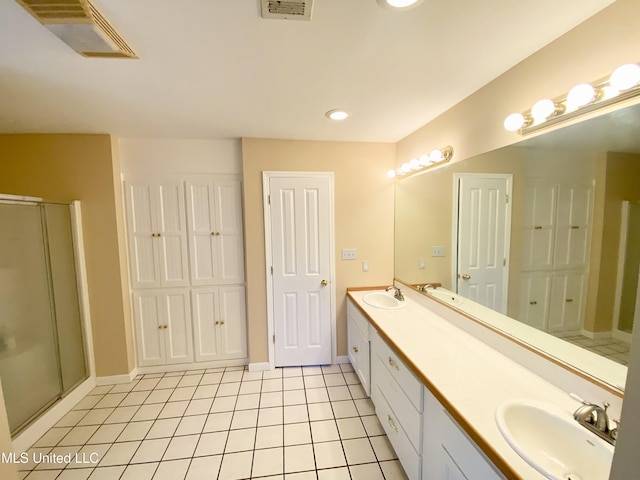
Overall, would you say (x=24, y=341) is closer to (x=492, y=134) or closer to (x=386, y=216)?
(x=386, y=216)

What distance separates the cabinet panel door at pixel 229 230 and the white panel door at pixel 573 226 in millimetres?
2473

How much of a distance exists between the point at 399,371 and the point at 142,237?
8.65ft

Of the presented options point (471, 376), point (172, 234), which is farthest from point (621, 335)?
point (172, 234)

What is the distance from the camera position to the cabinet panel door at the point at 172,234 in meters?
2.56

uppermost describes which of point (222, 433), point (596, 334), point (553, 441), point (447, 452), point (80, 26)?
point (80, 26)

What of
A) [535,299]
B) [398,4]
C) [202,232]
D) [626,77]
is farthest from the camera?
[202,232]

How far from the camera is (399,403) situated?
153cm

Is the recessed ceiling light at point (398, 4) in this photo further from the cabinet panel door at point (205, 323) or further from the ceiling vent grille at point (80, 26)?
the cabinet panel door at point (205, 323)

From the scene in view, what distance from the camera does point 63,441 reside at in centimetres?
185

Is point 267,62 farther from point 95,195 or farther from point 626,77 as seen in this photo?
point 95,195

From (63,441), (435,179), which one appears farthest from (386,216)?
(63,441)

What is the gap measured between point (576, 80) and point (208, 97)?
6.39 ft

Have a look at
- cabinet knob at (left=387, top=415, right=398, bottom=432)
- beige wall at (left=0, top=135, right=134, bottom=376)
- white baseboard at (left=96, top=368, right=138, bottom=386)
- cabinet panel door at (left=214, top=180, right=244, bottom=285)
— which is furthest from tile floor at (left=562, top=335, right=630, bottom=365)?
white baseboard at (left=96, top=368, right=138, bottom=386)

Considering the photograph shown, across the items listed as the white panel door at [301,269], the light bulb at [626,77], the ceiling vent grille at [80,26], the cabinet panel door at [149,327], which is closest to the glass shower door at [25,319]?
the cabinet panel door at [149,327]
